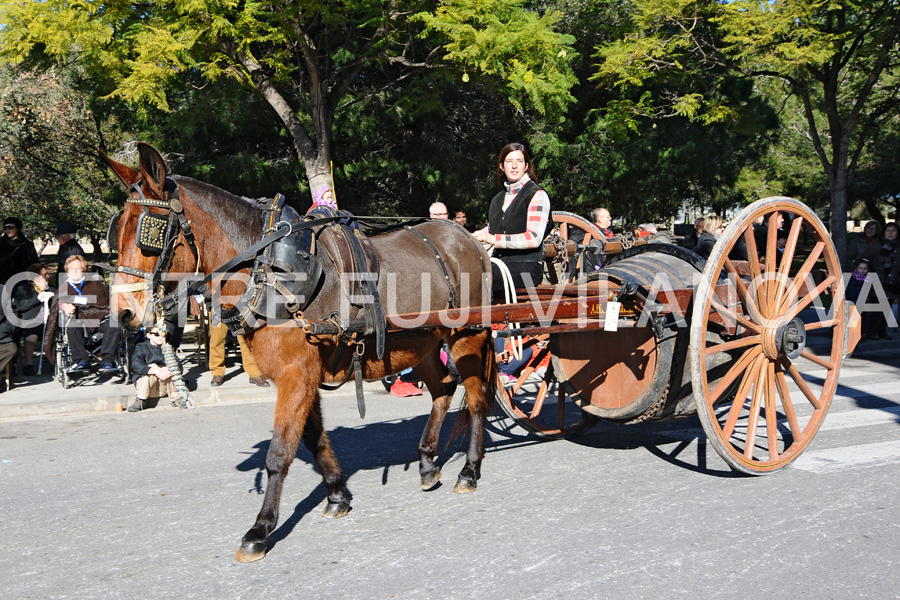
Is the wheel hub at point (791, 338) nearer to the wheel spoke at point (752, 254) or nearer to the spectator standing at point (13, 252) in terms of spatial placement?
the wheel spoke at point (752, 254)

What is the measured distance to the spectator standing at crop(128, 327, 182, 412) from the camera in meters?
8.42

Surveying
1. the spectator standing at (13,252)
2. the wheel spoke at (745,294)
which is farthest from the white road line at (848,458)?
the spectator standing at (13,252)

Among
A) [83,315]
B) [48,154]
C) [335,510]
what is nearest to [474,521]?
[335,510]

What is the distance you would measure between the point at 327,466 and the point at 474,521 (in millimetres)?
980

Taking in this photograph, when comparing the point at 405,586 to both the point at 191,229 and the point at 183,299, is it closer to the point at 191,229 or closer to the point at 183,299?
the point at 183,299

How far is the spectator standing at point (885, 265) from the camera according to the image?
1239 centimetres

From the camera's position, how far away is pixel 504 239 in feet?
17.9

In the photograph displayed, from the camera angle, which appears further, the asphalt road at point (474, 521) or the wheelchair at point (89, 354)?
the wheelchair at point (89, 354)

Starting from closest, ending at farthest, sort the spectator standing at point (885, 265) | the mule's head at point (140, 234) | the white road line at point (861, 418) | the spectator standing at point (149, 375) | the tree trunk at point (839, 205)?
the mule's head at point (140, 234) < the white road line at point (861, 418) < the spectator standing at point (149, 375) < the spectator standing at point (885, 265) < the tree trunk at point (839, 205)

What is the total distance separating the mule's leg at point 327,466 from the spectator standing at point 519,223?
67.6 inches

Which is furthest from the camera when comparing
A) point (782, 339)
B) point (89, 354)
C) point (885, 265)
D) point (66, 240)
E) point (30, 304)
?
point (885, 265)

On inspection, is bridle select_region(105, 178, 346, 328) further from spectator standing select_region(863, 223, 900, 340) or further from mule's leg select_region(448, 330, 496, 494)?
spectator standing select_region(863, 223, 900, 340)

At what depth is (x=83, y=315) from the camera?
9734 mm

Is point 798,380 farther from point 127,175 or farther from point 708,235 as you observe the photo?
point 127,175
